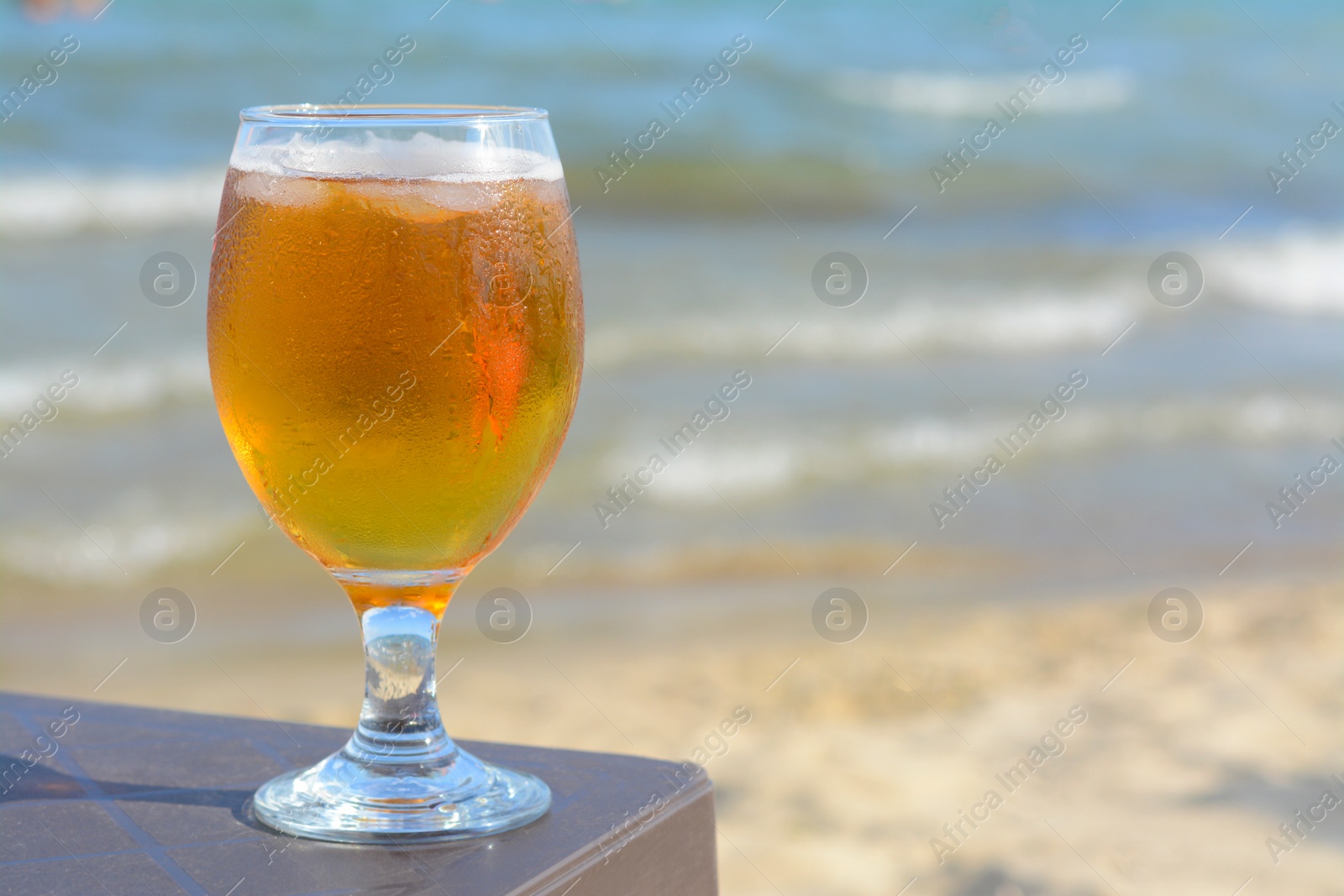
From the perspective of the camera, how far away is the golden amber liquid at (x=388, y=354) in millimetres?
1023

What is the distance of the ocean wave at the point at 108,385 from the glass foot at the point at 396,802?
6.05 meters

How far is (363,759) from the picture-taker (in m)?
1.10

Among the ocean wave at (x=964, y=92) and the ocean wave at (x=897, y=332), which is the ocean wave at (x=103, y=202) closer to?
→ the ocean wave at (x=897, y=332)

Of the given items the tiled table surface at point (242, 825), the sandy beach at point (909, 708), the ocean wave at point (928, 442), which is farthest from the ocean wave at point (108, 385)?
the tiled table surface at point (242, 825)

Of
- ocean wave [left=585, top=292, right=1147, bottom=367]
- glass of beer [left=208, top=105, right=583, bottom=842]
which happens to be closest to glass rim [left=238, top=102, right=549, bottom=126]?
glass of beer [left=208, top=105, right=583, bottom=842]

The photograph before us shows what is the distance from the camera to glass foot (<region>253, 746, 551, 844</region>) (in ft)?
3.45

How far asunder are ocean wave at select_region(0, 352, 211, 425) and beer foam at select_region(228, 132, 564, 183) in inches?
239

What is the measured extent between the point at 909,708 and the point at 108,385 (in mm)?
4231

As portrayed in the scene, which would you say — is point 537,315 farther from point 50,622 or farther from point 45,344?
point 45,344

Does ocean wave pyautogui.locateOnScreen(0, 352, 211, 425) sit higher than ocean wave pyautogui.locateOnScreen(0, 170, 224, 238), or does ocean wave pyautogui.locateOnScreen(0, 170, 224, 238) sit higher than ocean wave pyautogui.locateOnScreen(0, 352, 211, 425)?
ocean wave pyautogui.locateOnScreen(0, 170, 224, 238)

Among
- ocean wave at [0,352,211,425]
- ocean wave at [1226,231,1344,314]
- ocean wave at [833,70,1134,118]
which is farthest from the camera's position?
ocean wave at [833,70,1134,118]

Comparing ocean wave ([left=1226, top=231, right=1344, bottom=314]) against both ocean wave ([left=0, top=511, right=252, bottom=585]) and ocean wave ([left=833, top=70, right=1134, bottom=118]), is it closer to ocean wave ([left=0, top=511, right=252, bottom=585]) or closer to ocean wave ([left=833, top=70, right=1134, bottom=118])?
ocean wave ([left=833, top=70, right=1134, bottom=118])

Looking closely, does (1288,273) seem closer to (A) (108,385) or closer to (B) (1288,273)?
(B) (1288,273)

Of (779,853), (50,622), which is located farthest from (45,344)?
(779,853)
